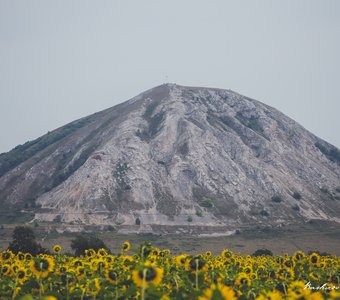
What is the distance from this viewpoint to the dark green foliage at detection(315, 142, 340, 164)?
140 m

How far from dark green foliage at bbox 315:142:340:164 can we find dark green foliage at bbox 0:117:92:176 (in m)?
97.6

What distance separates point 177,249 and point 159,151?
51.6 m

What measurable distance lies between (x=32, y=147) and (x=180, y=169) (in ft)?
233

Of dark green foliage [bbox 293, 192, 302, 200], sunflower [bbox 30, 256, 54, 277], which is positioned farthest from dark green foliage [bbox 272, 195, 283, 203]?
sunflower [bbox 30, 256, 54, 277]

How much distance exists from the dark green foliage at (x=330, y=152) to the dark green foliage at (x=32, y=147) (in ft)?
320

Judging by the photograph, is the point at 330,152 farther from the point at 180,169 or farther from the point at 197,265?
the point at 197,265

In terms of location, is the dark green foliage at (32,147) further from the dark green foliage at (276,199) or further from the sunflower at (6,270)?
the sunflower at (6,270)

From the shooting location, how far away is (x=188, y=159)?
11194 cm

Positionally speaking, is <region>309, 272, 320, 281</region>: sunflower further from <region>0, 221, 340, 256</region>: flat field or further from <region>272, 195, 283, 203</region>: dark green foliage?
<region>272, 195, 283, 203</region>: dark green foliage

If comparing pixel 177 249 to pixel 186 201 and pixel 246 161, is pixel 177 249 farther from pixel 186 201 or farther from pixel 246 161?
pixel 246 161

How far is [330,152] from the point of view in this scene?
14400cm

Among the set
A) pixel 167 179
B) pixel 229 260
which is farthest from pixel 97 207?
pixel 229 260

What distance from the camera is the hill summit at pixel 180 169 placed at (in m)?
95.2
